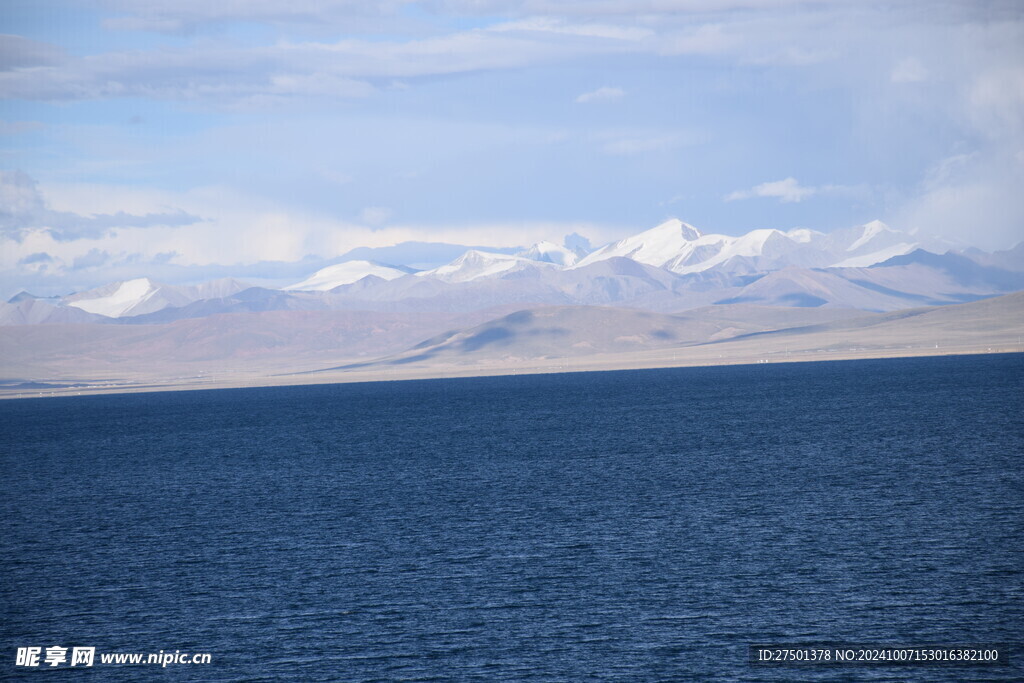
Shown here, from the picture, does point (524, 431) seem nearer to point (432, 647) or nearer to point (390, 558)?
point (390, 558)

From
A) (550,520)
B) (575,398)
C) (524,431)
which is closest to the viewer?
(550,520)

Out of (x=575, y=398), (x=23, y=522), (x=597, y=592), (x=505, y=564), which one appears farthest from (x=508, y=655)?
(x=575, y=398)

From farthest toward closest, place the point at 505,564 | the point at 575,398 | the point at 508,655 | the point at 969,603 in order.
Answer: the point at 575,398 < the point at 505,564 < the point at 969,603 < the point at 508,655

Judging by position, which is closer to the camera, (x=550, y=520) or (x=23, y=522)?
(x=550, y=520)

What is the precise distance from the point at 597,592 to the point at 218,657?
14501 mm

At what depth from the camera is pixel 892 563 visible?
46531mm

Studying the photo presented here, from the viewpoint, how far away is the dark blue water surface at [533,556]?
124 ft

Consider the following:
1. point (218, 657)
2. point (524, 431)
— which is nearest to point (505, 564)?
point (218, 657)

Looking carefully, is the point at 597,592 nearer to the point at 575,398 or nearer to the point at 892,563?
the point at 892,563

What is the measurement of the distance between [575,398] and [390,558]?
458ft

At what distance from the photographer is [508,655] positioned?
122 ft

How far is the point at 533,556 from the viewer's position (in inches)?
2007

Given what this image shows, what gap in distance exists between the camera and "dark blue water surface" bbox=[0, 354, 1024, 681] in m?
37.8

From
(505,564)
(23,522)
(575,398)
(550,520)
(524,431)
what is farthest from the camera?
(575,398)
